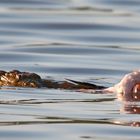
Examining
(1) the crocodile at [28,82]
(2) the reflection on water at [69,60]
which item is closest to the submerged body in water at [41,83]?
(1) the crocodile at [28,82]

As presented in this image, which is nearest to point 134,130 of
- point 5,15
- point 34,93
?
point 34,93

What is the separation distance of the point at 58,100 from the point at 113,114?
810mm

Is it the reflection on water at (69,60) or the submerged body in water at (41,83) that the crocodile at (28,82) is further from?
the reflection on water at (69,60)

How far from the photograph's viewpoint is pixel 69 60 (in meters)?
11.8

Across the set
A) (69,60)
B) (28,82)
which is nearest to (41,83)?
(28,82)

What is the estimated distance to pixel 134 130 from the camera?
7078 millimetres

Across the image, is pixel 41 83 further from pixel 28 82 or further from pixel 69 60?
pixel 69 60

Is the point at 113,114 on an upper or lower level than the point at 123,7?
lower

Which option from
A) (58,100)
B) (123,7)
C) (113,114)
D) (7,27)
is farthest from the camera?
(123,7)

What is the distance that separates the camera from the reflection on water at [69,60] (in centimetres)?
721

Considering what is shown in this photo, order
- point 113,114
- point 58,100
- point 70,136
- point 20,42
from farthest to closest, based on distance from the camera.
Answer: point 20,42
point 58,100
point 113,114
point 70,136

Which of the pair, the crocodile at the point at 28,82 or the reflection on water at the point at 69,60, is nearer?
the reflection on water at the point at 69,60

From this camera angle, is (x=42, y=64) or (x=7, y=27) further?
(x=7, y=27)

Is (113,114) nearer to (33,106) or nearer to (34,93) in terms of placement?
(33,106)
